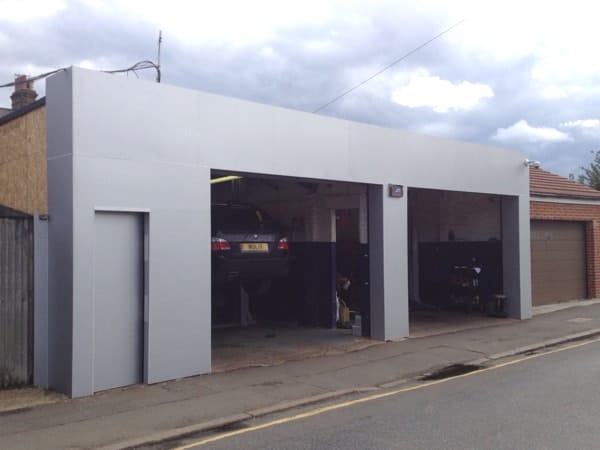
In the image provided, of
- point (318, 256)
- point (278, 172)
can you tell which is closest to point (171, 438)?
point (278, 172)

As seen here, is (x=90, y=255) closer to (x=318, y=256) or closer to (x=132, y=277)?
(x=132, y=277)

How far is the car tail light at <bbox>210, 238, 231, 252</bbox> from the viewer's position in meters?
10.6

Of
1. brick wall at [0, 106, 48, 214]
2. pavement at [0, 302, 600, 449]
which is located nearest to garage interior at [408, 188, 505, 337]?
pavement at [0, 302, 600, 449]

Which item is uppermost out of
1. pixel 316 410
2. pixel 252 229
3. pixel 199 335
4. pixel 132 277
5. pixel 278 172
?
pixel 278 172

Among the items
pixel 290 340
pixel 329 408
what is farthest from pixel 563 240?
pixel 329 408

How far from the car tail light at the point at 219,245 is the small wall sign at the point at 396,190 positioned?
3.57 m

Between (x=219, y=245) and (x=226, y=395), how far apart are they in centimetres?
321

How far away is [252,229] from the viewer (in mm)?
11055

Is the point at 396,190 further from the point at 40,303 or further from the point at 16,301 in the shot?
the point at 16,301

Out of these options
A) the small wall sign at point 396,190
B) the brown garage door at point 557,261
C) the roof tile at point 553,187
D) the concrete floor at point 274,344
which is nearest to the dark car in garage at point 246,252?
the concrete floor at point 274,344

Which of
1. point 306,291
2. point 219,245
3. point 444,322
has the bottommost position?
point 444,322

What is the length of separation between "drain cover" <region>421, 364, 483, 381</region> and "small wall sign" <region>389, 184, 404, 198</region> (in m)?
3.67

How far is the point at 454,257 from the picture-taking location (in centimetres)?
1730

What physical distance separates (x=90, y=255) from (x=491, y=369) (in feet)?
20.6
